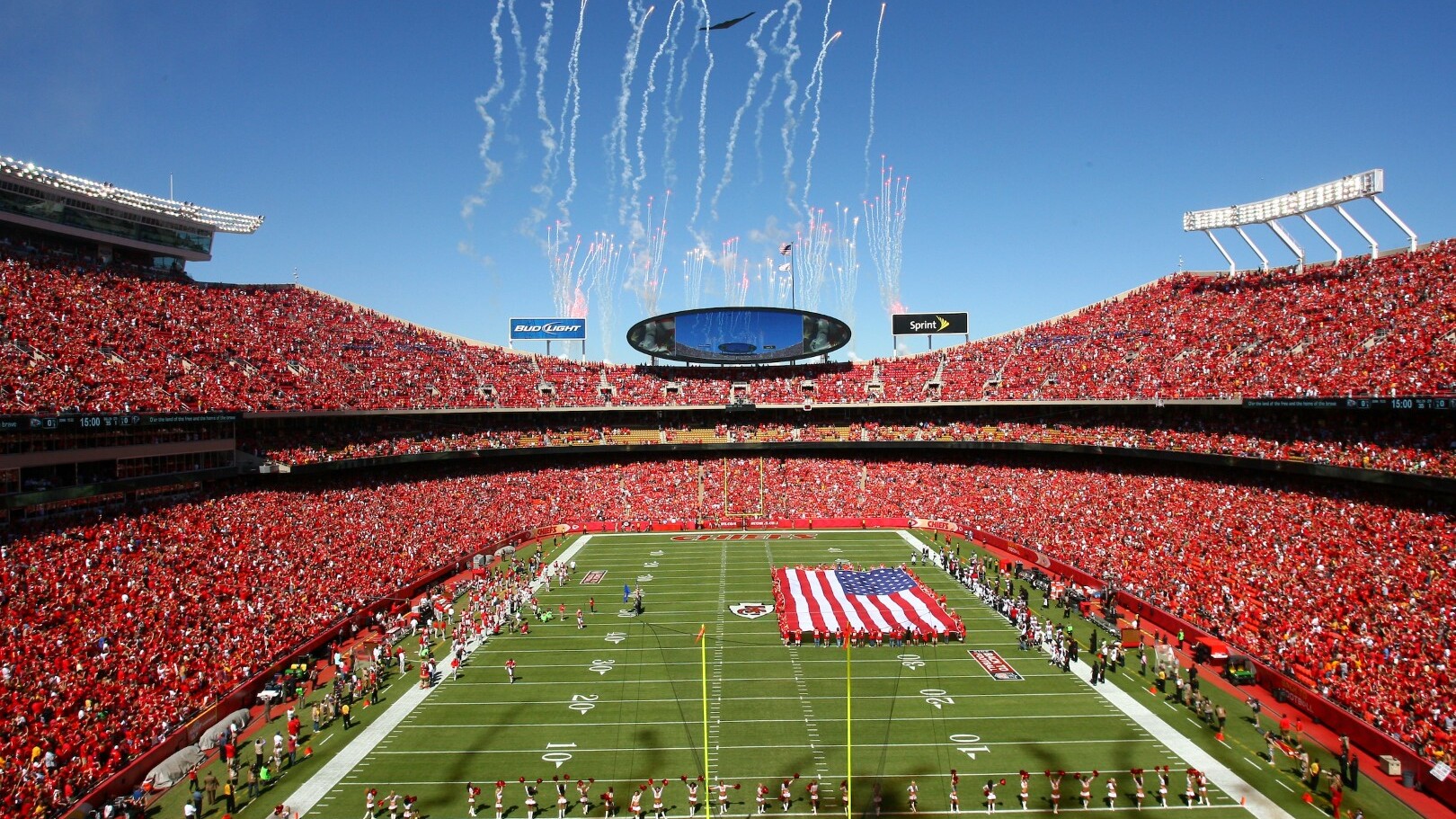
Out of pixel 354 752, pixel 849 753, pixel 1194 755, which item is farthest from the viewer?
pixel 354 752

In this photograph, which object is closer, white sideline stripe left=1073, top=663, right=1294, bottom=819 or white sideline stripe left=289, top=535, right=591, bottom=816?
white sideline stripe left=1073, top=663, right=1294, bottom=819

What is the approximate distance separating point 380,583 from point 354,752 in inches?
532

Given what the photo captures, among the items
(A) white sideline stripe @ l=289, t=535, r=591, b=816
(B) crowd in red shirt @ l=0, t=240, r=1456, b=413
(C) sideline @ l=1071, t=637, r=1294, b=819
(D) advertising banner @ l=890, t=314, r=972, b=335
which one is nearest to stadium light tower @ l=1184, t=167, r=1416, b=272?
(B) crowd in red shirt @ l=0, t=240, r=1456, b=413

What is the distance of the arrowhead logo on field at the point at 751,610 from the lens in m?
29.8

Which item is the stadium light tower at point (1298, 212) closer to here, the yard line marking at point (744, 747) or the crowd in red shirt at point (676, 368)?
the crowd in red shirt at point (676, 368)

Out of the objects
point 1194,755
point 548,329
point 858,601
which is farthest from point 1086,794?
point 548,329

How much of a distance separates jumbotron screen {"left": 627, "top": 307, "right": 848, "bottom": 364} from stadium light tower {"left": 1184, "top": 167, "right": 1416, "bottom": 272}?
24843 millimetres

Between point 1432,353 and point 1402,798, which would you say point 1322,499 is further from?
point 1402,798

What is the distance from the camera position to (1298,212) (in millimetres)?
44594

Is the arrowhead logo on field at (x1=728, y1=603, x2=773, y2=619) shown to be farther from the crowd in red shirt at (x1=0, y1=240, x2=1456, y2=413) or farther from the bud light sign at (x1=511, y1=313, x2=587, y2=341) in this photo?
the bud light sign at (x1=511, y1=313, x2=587, y2=341)

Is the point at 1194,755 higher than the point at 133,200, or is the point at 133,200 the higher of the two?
the point at 133,200

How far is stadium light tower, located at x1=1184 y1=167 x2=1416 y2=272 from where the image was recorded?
40.2 meters

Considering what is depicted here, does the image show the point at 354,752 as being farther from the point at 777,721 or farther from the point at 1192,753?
the point at 1192,753

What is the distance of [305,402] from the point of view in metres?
40.1
